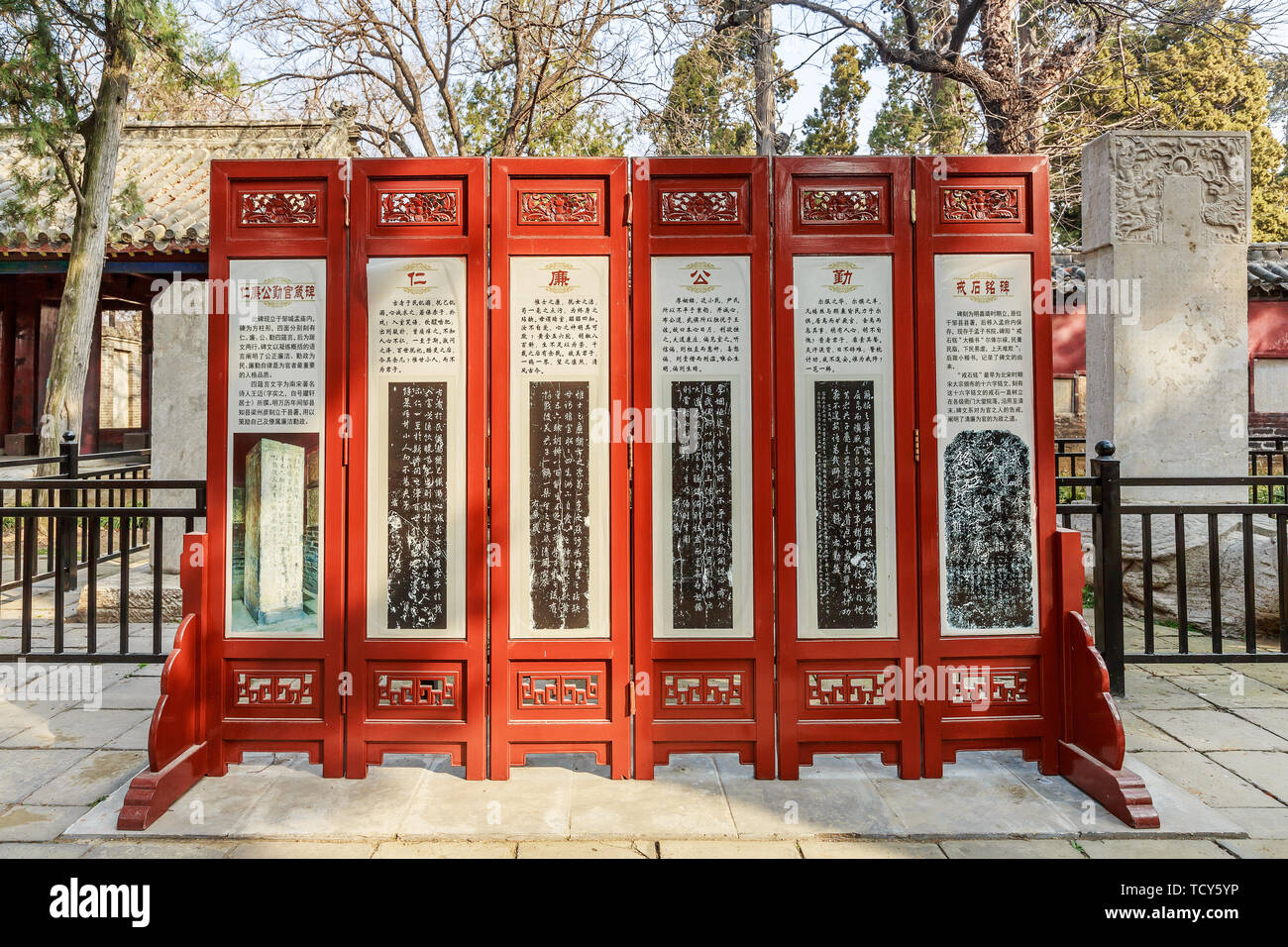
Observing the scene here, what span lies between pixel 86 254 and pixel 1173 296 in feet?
27.0

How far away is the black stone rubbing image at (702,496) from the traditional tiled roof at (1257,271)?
9857 mm

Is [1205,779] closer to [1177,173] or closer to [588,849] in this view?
[588,849]

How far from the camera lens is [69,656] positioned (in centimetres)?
455

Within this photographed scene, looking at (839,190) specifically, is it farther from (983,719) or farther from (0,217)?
(0,217)

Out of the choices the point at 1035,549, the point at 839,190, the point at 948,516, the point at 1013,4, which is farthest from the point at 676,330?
the point at 1013,4

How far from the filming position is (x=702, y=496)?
337cm

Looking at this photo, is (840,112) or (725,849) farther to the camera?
(840,112)

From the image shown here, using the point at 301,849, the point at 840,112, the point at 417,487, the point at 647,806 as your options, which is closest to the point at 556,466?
the point at 417,487

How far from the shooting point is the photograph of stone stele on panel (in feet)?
11.0

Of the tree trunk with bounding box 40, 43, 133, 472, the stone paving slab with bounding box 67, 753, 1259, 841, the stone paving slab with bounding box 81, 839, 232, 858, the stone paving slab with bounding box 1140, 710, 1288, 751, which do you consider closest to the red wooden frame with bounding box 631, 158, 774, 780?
the stone paving slab with bounding box 67, 753, 1259, 841

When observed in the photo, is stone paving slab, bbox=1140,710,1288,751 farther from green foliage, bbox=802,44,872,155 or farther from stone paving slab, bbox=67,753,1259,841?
green foliage, bbox=802,44,872,155

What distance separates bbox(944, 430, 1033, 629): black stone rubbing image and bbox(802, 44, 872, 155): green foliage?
21603mm

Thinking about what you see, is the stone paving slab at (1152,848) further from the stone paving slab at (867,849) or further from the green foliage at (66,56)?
the green foliage at (66,56)

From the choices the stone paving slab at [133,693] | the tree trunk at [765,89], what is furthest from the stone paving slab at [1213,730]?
the tree trunk at [765,89]
